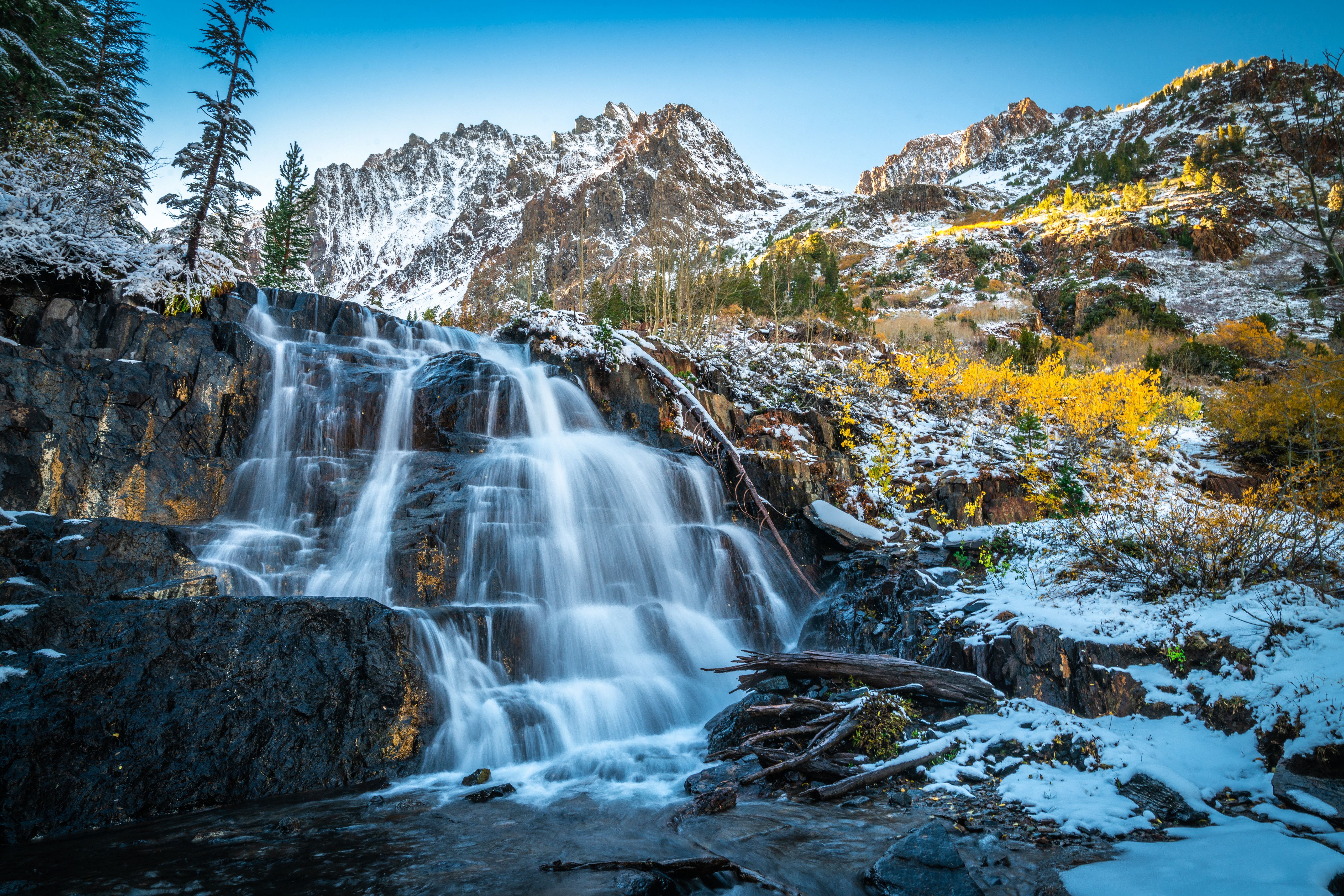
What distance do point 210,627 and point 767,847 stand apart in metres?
5.28

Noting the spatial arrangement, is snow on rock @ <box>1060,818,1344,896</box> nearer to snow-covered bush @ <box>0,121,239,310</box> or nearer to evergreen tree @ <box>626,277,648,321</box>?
snow-covered bush @ <box>0,121,239,310</box>

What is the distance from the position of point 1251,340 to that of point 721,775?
120 ft

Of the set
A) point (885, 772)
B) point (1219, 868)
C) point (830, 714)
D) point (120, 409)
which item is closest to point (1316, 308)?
point (830, 714)

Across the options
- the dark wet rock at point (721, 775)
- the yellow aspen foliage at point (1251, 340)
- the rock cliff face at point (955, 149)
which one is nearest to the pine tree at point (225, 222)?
the dark wet rock at point (721, 775)

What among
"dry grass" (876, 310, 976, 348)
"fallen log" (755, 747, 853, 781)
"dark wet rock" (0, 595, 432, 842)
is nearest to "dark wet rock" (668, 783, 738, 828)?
"fallen log" (755, 747, 853, 781)

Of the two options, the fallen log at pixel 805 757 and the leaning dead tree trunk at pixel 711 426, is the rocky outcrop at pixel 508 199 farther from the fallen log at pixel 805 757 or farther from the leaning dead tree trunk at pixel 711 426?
the fallen log at pixel 805 757

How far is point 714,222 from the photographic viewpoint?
98938mm

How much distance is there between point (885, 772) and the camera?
15.3ft

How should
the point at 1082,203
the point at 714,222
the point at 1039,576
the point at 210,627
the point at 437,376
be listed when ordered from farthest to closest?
the point at 714,222 < the point at 1082,203 < the point at 437,376 < the point at 1039,576 < the point at 210,627

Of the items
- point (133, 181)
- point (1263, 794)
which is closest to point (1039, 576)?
point (1263, 794)

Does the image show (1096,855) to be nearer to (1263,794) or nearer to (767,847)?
(1263,794)

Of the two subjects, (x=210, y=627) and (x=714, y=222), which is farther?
(x=714, y=222)

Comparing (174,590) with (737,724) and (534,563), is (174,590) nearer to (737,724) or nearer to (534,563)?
(534,563)

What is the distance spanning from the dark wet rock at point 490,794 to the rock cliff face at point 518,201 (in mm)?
65557
